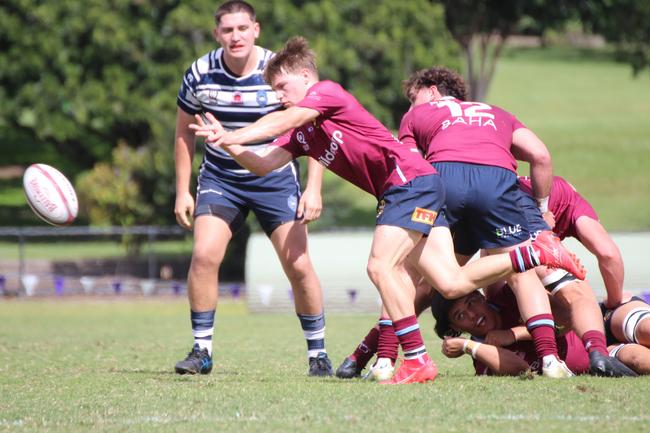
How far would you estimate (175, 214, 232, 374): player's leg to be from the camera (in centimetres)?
732

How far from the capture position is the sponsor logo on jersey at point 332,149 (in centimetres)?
643

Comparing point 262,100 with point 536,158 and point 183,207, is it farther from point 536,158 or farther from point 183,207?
point 536,158

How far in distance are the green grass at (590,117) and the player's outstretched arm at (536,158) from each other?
21.0 metres

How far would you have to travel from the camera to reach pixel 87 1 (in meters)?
23.4

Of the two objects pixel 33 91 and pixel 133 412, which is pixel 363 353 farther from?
pixel 33 91

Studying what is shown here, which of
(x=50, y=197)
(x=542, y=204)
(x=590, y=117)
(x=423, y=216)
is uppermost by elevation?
(x=423, y=216)

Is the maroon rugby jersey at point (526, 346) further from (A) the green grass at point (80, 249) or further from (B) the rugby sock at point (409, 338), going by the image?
(A) the green grass at point (80, 249)

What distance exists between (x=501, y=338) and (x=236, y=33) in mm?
2686

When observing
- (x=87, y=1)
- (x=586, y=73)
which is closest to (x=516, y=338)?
(x=87, y=1)

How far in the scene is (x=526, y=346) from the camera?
23.0ft

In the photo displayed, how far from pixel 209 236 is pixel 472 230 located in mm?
1772

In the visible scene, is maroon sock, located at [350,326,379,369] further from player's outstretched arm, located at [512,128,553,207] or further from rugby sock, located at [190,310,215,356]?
player's outstretched arm, located at [512,128,553,207]

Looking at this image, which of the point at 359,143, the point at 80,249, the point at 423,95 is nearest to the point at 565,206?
the point at 423,95

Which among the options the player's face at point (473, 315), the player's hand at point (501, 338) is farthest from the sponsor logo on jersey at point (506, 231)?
the player's hand at point (501, 338)
